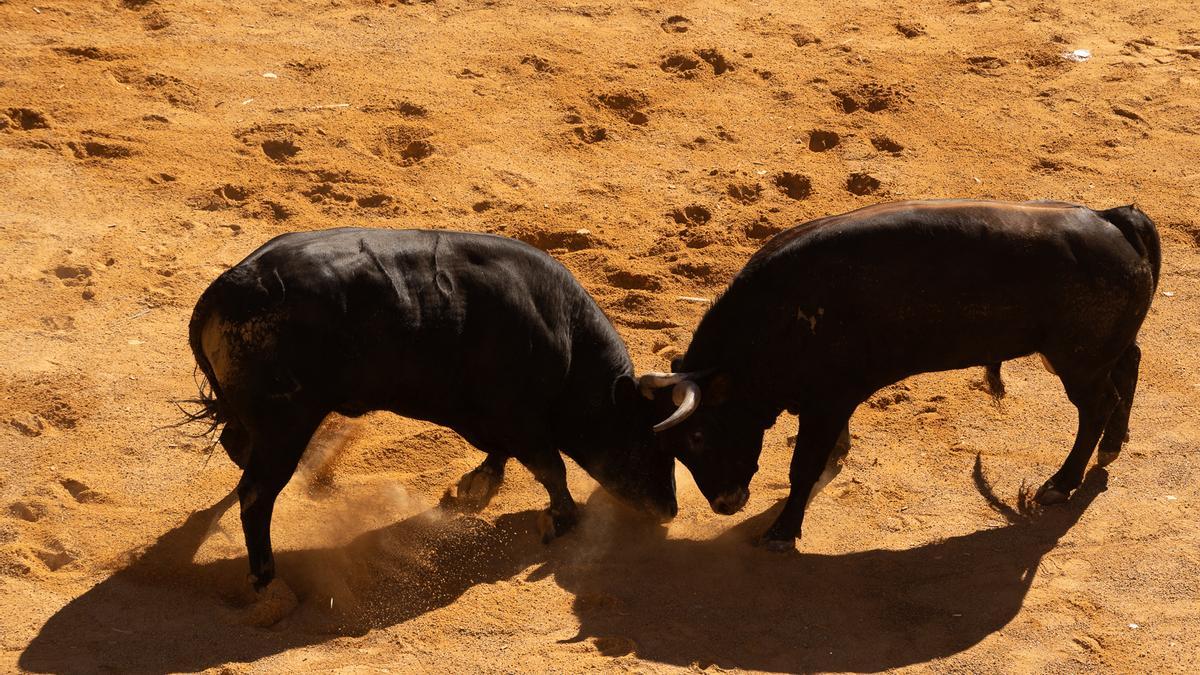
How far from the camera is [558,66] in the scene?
44.5ft

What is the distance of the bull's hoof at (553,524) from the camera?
845 cm

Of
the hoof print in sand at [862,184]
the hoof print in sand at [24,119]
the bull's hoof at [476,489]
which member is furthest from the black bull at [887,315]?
the hoof print in sand at [24,119]

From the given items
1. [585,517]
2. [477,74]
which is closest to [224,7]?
[477,74]

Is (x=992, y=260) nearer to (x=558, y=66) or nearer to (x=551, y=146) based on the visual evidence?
(x=551, y=146)

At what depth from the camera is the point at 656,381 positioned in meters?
8.27

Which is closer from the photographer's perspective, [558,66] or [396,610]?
[396,610]

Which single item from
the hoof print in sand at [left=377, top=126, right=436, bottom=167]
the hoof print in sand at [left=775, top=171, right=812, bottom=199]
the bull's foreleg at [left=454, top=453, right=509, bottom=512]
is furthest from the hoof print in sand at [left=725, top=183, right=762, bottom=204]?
the bull's foreleg at [left=454, top=453, right=509, bottom=512]

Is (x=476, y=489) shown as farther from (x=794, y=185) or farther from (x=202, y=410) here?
(x=794, y=185)

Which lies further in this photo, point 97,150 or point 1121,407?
point 97,150

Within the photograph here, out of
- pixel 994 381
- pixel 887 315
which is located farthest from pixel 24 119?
pixel 994 381

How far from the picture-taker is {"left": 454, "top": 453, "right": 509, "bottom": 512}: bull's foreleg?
8.73m

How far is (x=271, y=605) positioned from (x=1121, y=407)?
515 centimetres

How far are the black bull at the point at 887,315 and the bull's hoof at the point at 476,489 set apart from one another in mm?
1094

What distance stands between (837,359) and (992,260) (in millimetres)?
1006
